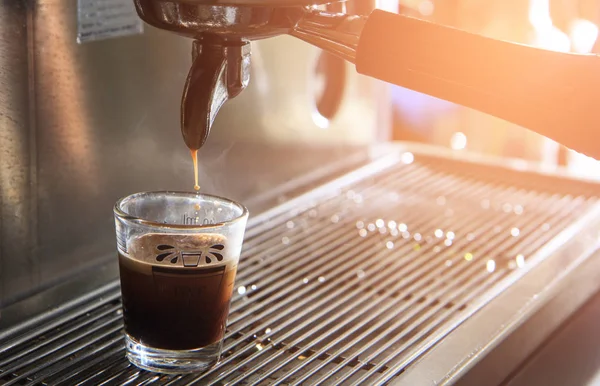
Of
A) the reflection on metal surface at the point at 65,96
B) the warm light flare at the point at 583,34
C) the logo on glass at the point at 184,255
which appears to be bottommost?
the warm light flare at the point at 583,34

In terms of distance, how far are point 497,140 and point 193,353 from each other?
1.45m

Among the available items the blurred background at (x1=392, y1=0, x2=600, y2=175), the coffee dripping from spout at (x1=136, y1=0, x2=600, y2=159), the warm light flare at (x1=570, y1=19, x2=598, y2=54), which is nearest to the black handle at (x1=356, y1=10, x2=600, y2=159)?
the coffee dripping from spout at (x1=136, y1=0, x2=600, y2=159)

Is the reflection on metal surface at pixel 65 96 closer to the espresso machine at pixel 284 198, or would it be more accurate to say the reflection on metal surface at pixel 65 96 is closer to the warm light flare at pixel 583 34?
the espresso machine at pixel 284 198

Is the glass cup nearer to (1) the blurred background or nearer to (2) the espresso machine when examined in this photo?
(2) the espresso machine

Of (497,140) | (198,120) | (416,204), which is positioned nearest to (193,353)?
(198,120)

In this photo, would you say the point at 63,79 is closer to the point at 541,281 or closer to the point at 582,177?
the point at 541,281

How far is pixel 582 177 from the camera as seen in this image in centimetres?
102

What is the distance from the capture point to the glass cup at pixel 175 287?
1.80ft

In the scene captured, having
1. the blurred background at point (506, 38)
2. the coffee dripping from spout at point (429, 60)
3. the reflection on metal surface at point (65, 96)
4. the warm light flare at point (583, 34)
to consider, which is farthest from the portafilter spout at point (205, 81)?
the warm light flare at point (583, 34)

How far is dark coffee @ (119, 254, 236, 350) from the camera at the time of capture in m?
0.55

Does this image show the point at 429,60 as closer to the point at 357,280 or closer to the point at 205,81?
the point at 205,81

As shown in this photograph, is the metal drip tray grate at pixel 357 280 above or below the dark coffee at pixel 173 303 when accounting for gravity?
below

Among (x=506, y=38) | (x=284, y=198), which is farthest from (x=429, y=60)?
(x=506, y=38)

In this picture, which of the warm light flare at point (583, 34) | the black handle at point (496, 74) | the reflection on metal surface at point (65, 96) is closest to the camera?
the black handle at point (496, 74)
